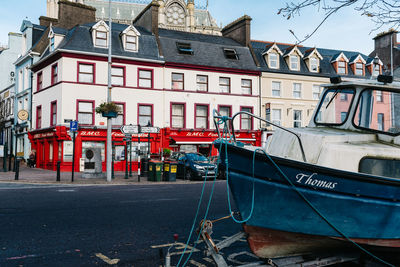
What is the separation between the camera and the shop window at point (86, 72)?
29281mm

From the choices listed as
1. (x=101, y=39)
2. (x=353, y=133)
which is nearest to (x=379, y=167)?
(x=353, y=133)

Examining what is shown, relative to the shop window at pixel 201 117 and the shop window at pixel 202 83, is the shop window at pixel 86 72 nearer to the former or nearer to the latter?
the shop window at pixel 202 83

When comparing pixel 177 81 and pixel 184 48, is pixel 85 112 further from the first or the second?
pixel 184 48

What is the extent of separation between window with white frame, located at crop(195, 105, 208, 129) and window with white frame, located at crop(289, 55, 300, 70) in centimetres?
1049

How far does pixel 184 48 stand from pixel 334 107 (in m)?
28.7

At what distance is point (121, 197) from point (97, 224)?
16.0 feet

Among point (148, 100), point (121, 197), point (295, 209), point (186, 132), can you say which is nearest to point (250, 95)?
point (186, 132)

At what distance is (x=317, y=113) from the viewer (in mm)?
6672

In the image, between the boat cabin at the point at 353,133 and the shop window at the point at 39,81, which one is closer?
the boat cabin at the point at 353,133

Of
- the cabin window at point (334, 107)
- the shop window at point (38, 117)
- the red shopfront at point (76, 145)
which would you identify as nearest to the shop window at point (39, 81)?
the shop window at point (38, 117)

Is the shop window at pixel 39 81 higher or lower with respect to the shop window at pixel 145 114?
higher

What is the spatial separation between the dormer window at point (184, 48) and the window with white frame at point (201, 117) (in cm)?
515

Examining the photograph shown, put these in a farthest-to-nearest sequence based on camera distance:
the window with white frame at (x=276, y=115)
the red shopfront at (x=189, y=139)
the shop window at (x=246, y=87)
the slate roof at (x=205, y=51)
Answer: the window with white frame at (x=276, y=115) < the shop window at (x=246, y=87) < the slate roof at (x=205, y=51) < the red shopfront at (x=189, y=139)

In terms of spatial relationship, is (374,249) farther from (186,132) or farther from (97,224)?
(186,132)
